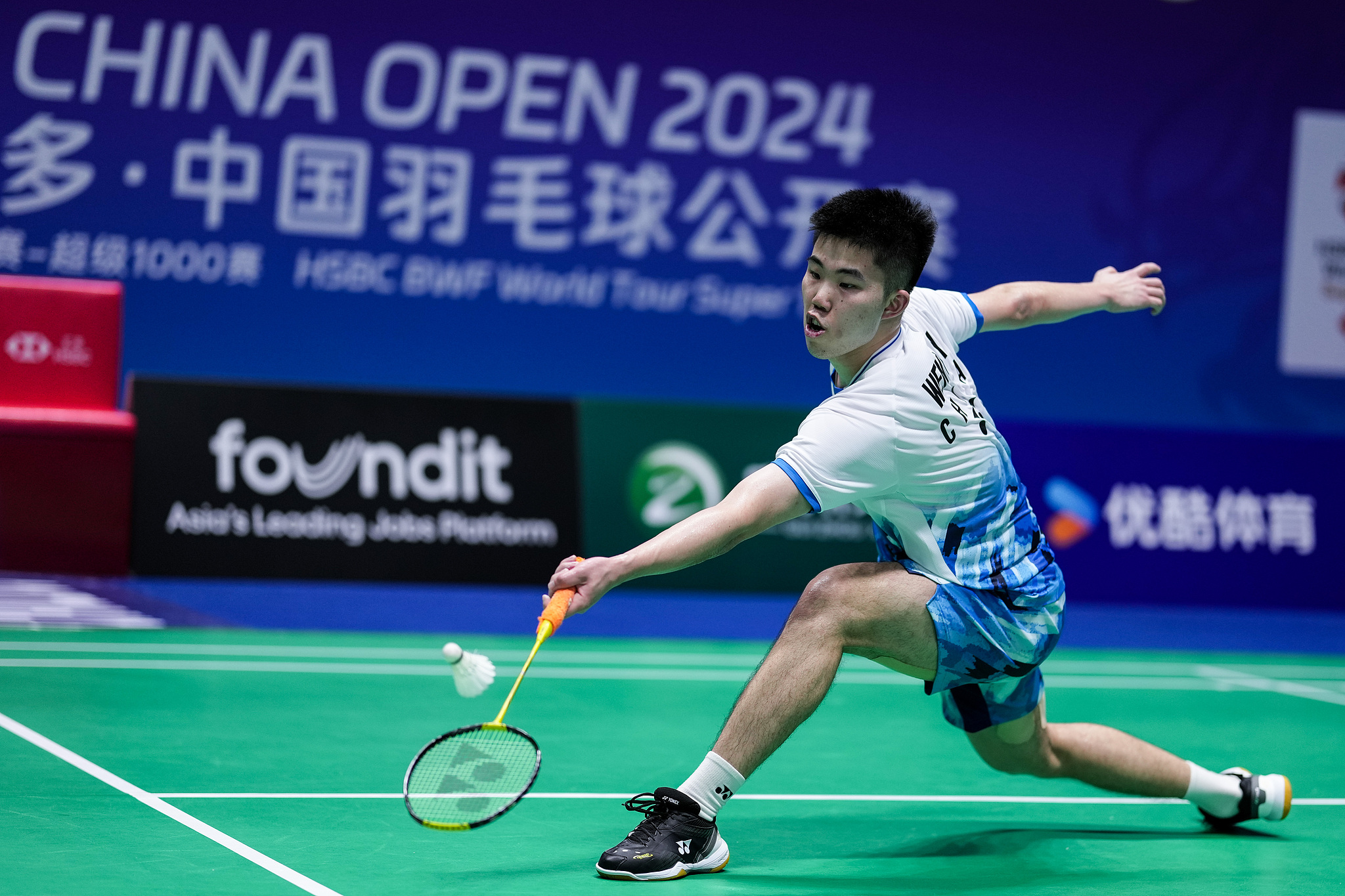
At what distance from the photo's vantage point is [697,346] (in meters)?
10.8

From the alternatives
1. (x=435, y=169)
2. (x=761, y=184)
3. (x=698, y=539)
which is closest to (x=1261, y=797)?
(x=698, y=539)

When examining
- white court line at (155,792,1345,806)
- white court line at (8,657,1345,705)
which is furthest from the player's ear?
white court line at (8,657,1345,705)

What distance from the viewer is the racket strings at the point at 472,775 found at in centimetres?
317

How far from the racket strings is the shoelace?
25 centimetres

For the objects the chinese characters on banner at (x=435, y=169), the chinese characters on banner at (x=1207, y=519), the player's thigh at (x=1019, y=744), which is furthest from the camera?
the chinese characters on banner at (x=435, y=169)

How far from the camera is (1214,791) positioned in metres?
3.91

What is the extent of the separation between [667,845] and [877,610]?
0.65 metres

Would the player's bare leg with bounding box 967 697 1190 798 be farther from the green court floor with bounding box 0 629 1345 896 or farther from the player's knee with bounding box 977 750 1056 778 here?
the green court floor with bounding box 0 629 1345 896

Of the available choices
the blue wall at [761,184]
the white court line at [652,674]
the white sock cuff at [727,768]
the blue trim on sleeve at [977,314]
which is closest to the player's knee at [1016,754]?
the white sock cuff at [727,768]

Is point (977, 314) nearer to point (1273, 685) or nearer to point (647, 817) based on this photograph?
point (647, 817)

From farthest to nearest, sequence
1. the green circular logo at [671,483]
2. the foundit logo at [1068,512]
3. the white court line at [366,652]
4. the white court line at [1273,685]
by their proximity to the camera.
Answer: the foundit logo at [1068,512] < the green circular logo at [671,483] < the white court line at [1273,685] < the white court line at [366,652]

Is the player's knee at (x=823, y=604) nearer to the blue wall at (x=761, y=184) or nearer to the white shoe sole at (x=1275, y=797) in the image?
the white shoe sole at (x=1275, y=797)

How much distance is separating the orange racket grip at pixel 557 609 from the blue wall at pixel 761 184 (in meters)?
7.43

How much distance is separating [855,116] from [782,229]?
96 centimetres
